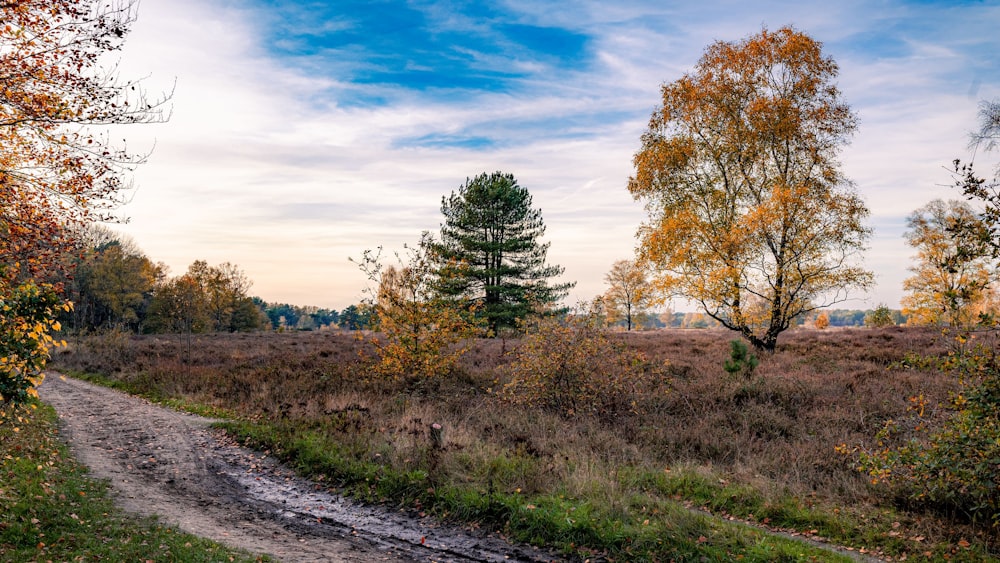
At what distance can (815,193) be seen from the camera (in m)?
21.5

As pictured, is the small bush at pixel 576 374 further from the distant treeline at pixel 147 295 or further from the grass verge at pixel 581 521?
the distant treeline at pixel 147 295

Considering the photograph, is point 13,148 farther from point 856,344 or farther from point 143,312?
point 143,312

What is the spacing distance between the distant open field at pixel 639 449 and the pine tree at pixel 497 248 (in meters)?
17.0

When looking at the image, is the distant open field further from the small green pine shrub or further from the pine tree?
the pine tree

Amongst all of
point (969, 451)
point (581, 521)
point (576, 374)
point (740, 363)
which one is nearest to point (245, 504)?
point (581, 521)

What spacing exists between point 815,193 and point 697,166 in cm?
451

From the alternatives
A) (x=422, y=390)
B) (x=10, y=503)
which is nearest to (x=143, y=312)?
(x=422, y=390)

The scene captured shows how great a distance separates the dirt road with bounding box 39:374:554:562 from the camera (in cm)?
747

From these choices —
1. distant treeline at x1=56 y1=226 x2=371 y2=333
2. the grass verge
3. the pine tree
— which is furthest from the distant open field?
distant treeline at x1=56 y1=226 x2=371 y2=333

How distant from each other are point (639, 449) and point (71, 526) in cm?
917

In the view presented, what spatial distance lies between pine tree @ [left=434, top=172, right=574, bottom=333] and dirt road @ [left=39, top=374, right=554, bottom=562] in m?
23.1

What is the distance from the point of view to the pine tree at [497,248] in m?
36.7

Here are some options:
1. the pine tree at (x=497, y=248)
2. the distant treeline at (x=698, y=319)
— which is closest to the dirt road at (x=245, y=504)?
the pine tree at (x=497, y=248)

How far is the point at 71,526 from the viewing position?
7.70 metres
